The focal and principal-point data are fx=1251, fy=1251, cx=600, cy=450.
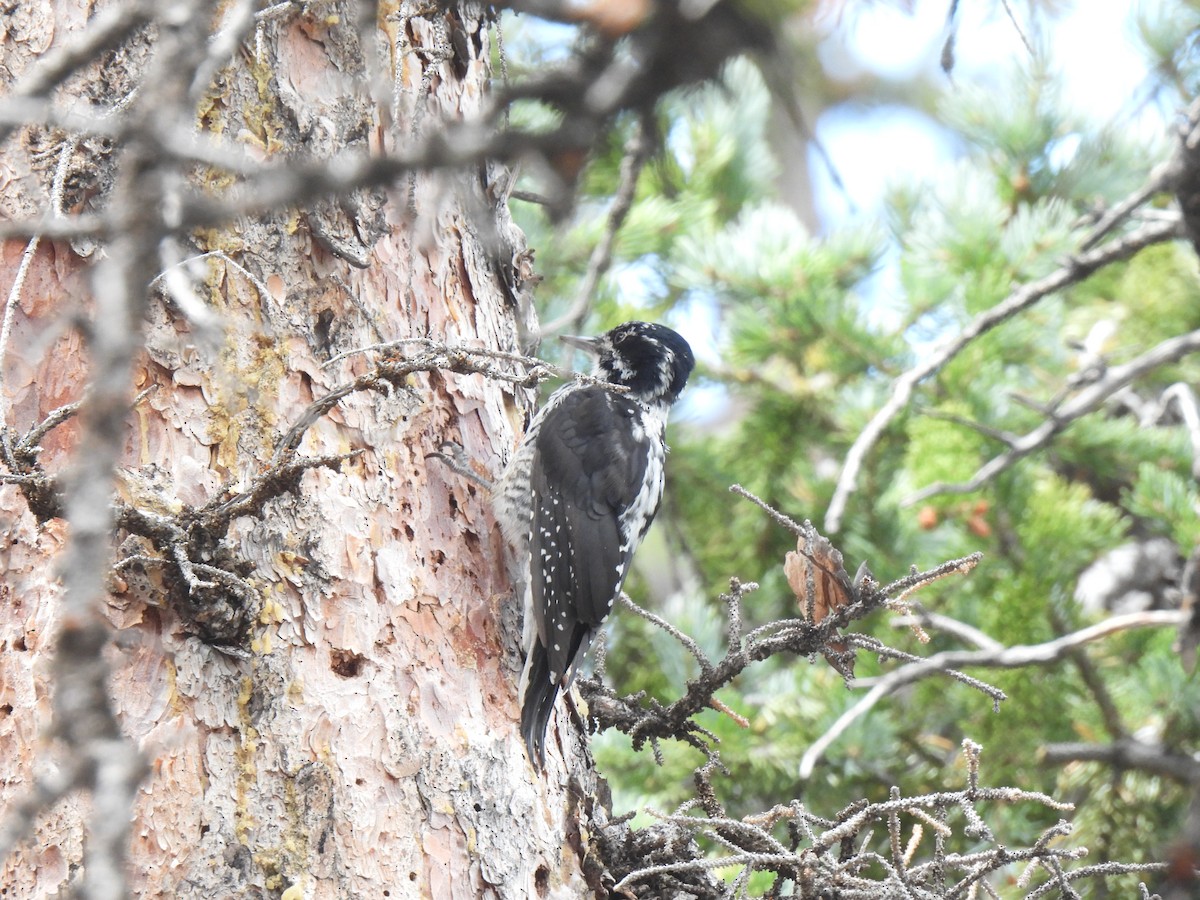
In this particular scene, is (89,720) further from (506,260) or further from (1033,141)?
(1033,141)

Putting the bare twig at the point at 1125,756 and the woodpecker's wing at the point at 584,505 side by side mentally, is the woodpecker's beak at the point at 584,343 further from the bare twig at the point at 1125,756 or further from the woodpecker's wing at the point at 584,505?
the bare twig at the point at 1125,756

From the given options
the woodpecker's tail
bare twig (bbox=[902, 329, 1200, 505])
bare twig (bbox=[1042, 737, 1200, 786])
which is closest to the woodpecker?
the woodpecker's tail

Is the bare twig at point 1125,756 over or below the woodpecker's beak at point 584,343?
below

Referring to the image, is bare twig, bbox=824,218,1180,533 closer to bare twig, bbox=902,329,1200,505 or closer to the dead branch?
bare twig, bbox=902,329,1200,505

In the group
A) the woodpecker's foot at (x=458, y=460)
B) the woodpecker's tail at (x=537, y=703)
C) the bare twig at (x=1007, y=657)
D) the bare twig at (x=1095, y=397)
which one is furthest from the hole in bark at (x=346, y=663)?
the bare twig at (x=1095, y=397)

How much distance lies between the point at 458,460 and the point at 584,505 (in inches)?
28.0

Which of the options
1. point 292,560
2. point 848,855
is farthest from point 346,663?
point 848,855

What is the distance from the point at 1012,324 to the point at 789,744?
1.62 meters

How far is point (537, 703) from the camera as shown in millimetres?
2529

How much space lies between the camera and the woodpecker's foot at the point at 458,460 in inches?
103

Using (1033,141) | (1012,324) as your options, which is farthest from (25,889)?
(1033,141)

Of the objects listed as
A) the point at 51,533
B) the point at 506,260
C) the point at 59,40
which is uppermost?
the point at 59,40

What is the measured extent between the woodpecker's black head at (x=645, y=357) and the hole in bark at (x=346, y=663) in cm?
172

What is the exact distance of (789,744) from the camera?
→ 3561 millimetres
